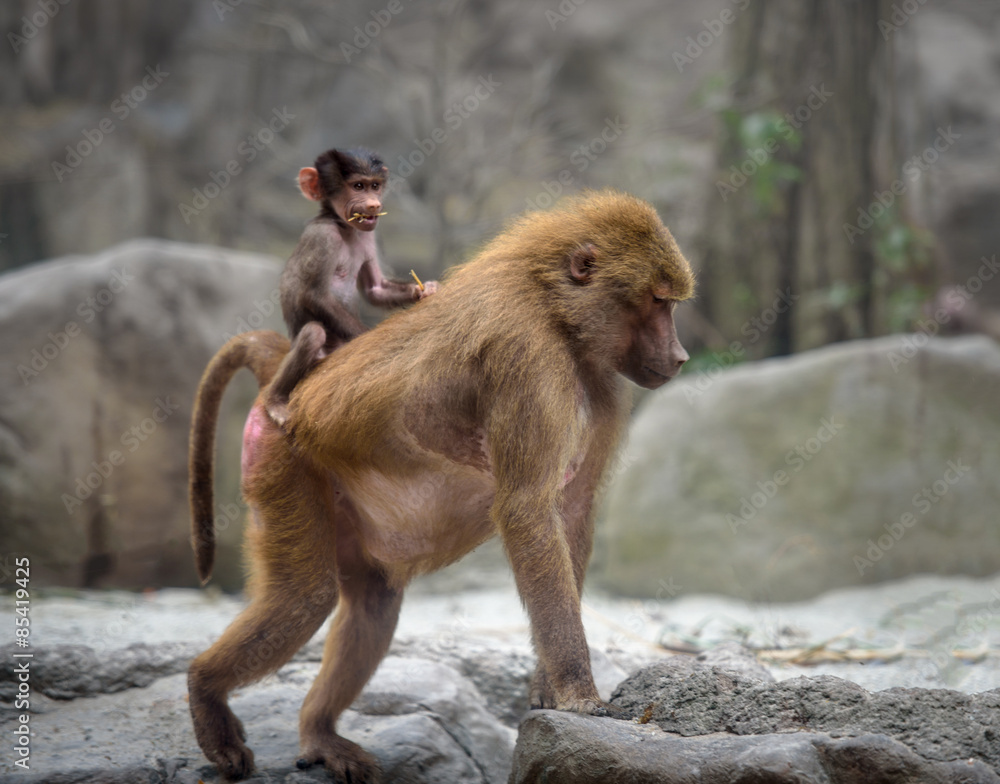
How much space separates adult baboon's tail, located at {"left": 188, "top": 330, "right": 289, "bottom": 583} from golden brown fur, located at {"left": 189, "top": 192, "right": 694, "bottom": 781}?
13.0 inches

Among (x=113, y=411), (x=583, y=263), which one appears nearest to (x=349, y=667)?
(x=583, y=263)

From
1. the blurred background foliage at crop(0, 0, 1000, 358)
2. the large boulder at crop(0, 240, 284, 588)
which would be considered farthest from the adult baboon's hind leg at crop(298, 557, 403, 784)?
the blurred background foliage at crop(0, 0, 1000, 358)

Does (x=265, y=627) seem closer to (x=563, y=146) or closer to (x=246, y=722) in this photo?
(x=246, y=722)

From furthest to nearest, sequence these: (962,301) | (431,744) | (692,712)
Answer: (962,301) < (431,744) < (692,712)

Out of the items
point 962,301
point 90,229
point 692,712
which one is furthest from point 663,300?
point 90,229

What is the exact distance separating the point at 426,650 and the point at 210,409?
1.59 metres

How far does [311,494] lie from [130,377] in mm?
3258

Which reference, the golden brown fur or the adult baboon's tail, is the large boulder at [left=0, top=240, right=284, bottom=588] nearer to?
the adult baboon's tail

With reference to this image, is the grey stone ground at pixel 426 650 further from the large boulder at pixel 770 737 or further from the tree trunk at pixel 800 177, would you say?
the tree trunk at pixel 800 177

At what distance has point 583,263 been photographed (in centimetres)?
289

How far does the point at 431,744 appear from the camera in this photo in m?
3.32

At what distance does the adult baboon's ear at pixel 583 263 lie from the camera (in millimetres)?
2875

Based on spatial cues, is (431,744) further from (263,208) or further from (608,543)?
(263,208)

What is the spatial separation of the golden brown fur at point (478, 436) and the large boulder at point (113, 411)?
2952 mm
